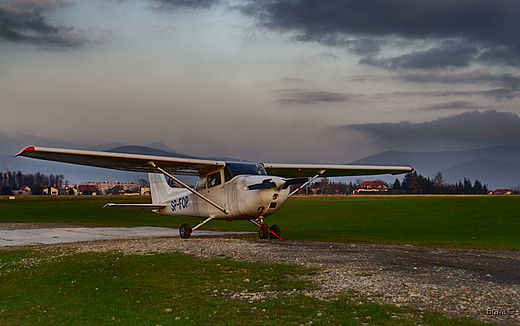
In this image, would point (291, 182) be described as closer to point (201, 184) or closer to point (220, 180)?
point (220, 180)

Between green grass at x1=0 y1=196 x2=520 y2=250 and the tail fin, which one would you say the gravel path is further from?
the tail fin

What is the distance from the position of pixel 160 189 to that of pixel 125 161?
713cm

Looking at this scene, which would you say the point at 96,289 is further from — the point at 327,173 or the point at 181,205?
Answer: the point at 327,173

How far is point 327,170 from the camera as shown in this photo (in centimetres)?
2222

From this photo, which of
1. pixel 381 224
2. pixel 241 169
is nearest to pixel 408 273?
pixel 241 169

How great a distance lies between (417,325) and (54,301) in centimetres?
582

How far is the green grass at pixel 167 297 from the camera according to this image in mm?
7016

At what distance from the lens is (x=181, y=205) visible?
72.2 ft

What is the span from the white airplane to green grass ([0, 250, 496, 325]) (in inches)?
202

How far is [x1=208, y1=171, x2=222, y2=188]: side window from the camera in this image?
62.8 ft

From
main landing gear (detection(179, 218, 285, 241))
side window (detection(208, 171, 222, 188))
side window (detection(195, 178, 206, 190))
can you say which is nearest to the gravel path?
main landing gear (detection(179, 218, 285, 241))

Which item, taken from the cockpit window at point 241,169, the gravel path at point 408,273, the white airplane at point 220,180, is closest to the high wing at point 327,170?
the white airplane at point 220,180

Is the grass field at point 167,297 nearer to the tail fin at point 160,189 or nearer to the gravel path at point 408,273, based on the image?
the gravel path at point 408,273

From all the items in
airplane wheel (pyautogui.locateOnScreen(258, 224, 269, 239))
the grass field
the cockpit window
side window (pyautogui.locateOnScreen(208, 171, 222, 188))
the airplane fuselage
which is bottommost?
the grass field
